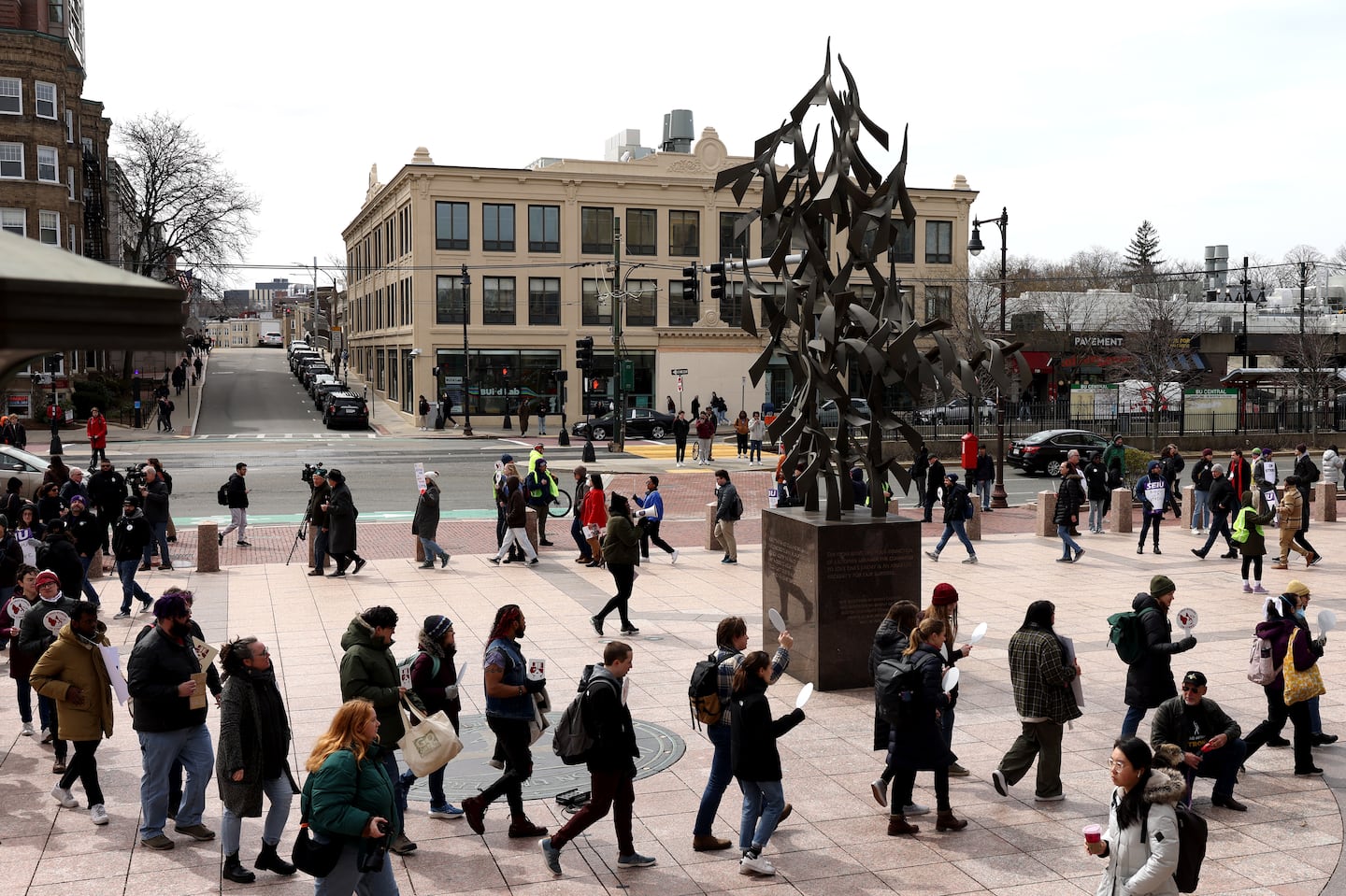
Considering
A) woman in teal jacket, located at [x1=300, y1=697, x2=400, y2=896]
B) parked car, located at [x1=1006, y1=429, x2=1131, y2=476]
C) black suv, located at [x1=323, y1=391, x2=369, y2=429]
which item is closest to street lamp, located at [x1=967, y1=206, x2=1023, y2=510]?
parked car, located at [x1=1006, y1=429, x2=1131, y2=476]

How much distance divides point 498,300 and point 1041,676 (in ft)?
166

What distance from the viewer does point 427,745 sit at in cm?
774

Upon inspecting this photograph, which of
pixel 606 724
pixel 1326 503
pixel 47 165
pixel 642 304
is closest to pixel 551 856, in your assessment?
pixel 606 724

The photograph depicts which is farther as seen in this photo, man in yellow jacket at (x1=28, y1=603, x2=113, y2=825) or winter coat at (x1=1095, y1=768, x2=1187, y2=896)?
man in yellow jacket at (x1=28, y1=603, x2=113, y2=825)

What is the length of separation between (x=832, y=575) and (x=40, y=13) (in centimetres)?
5345

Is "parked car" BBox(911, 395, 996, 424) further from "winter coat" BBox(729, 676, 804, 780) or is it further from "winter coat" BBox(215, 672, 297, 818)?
"winter coat" BBox(215, 672, 297, 818)

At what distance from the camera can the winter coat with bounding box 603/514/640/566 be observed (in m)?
14.5

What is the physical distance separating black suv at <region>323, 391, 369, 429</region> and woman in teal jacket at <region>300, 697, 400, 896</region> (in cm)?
4905

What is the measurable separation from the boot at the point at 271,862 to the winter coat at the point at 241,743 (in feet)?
1.24

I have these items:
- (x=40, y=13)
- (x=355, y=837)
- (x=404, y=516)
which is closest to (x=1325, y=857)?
Result: (x=355, y=837)

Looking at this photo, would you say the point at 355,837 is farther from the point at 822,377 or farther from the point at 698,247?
the point at 698,247

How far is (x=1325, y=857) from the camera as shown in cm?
805

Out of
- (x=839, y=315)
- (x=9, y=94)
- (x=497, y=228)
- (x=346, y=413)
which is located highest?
(x=9, y=94)

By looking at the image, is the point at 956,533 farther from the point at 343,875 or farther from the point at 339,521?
the point at 343,875
